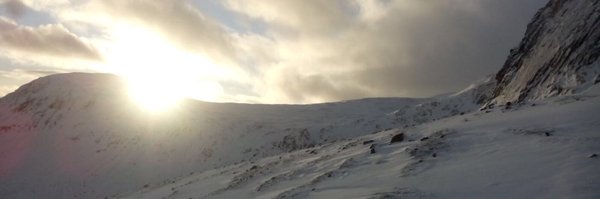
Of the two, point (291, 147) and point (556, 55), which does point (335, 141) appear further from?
point (291, 147)

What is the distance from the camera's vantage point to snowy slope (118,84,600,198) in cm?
848

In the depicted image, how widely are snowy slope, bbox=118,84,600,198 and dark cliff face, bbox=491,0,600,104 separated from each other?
2.44m

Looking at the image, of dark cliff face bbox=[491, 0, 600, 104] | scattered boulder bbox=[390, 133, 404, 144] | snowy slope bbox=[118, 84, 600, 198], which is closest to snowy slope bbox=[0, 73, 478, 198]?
dark cliff face bbox=[491, 0, 600, 104]

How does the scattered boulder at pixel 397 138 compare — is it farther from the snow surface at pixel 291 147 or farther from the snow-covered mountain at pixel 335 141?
the snow surface at pixel 291 147

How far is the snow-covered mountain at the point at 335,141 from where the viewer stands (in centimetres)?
980

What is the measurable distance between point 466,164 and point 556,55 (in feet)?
40.9

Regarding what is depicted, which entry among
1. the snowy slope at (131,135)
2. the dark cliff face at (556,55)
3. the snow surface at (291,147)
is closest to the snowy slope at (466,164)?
the snow surface at (291,147)

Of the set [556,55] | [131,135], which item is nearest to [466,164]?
[556,55]

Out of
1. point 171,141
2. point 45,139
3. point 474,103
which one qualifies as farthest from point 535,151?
point 45,139

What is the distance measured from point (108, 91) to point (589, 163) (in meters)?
58.9

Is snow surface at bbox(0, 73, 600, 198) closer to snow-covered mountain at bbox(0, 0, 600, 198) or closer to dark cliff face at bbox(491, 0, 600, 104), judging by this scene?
snow-covered mountain at bbox(0, 0, 600, 198)

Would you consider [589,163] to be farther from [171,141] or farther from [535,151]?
[171,141]

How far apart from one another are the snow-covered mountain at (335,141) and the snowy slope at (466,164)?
0.05 metres

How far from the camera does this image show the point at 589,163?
8.49 metres
